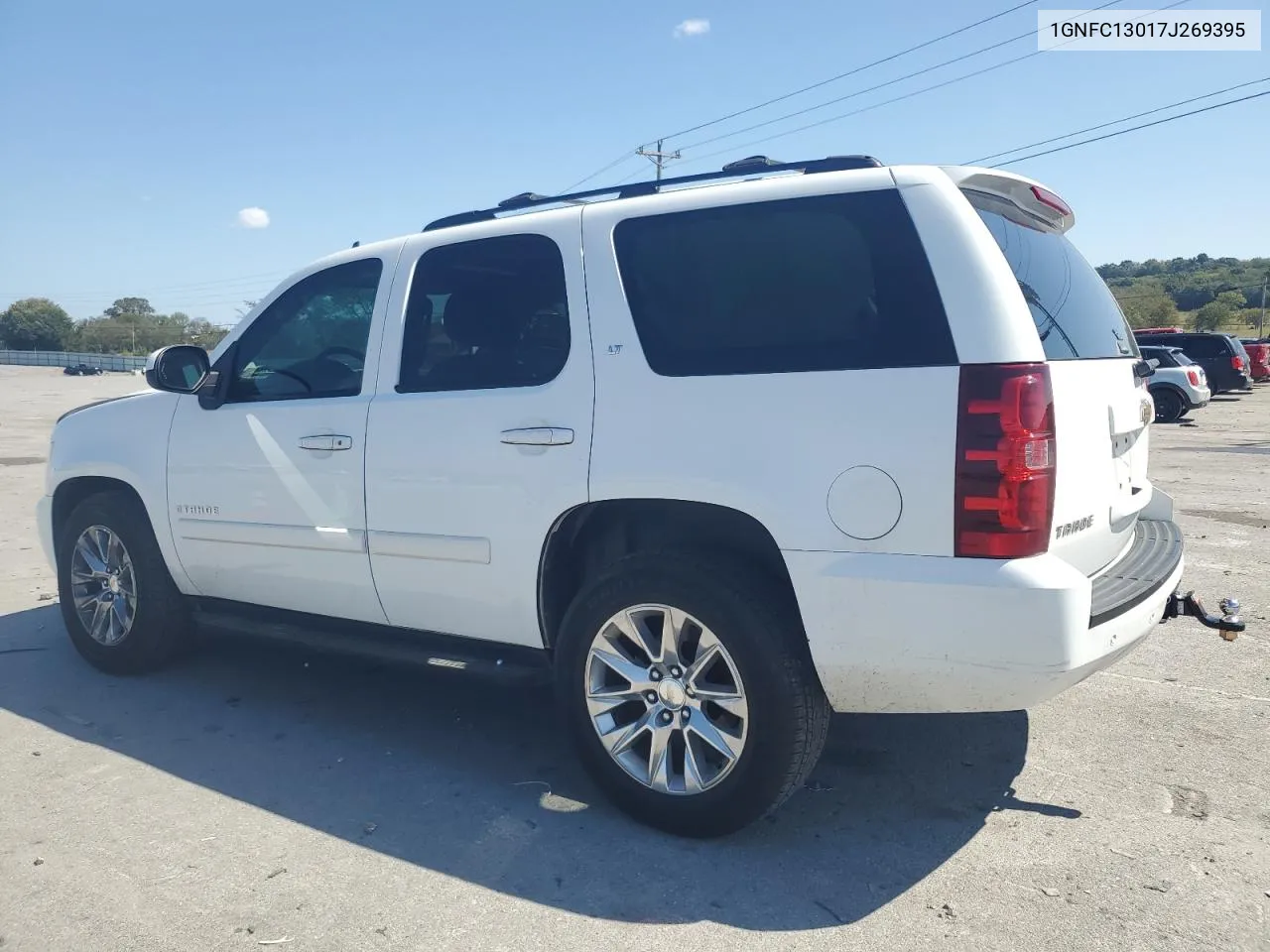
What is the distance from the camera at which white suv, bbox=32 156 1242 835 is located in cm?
280

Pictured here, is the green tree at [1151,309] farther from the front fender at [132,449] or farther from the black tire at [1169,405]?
the front fender at [132,449]

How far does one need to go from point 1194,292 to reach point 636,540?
94.4 m

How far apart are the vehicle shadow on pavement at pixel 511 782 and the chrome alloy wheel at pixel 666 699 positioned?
0.81ft

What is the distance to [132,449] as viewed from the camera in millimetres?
4828

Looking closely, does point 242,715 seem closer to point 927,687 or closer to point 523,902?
point 523,902

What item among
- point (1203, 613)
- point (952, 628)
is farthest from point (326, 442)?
point (1203, 613)

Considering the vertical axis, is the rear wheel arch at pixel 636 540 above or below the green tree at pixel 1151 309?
below

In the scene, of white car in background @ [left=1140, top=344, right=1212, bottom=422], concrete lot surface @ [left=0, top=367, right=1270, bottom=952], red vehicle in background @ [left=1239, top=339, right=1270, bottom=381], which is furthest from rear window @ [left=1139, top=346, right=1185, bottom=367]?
concrete lot surface @ [left=0, top=367, right=1270, bottom=952]

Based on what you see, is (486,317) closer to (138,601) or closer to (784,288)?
(784,288)

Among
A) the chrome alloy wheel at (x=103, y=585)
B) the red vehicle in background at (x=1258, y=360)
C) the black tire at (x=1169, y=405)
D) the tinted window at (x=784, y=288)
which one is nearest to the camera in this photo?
the tinted window at (x=784, y=288)

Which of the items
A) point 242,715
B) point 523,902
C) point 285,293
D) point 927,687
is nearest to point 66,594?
point 242,715

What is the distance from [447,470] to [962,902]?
7.34 feet

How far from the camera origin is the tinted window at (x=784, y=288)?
2926 mm

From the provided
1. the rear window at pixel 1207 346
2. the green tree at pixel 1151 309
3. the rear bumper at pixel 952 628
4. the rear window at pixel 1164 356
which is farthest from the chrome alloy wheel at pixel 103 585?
the green tree at pixel 1151 309
